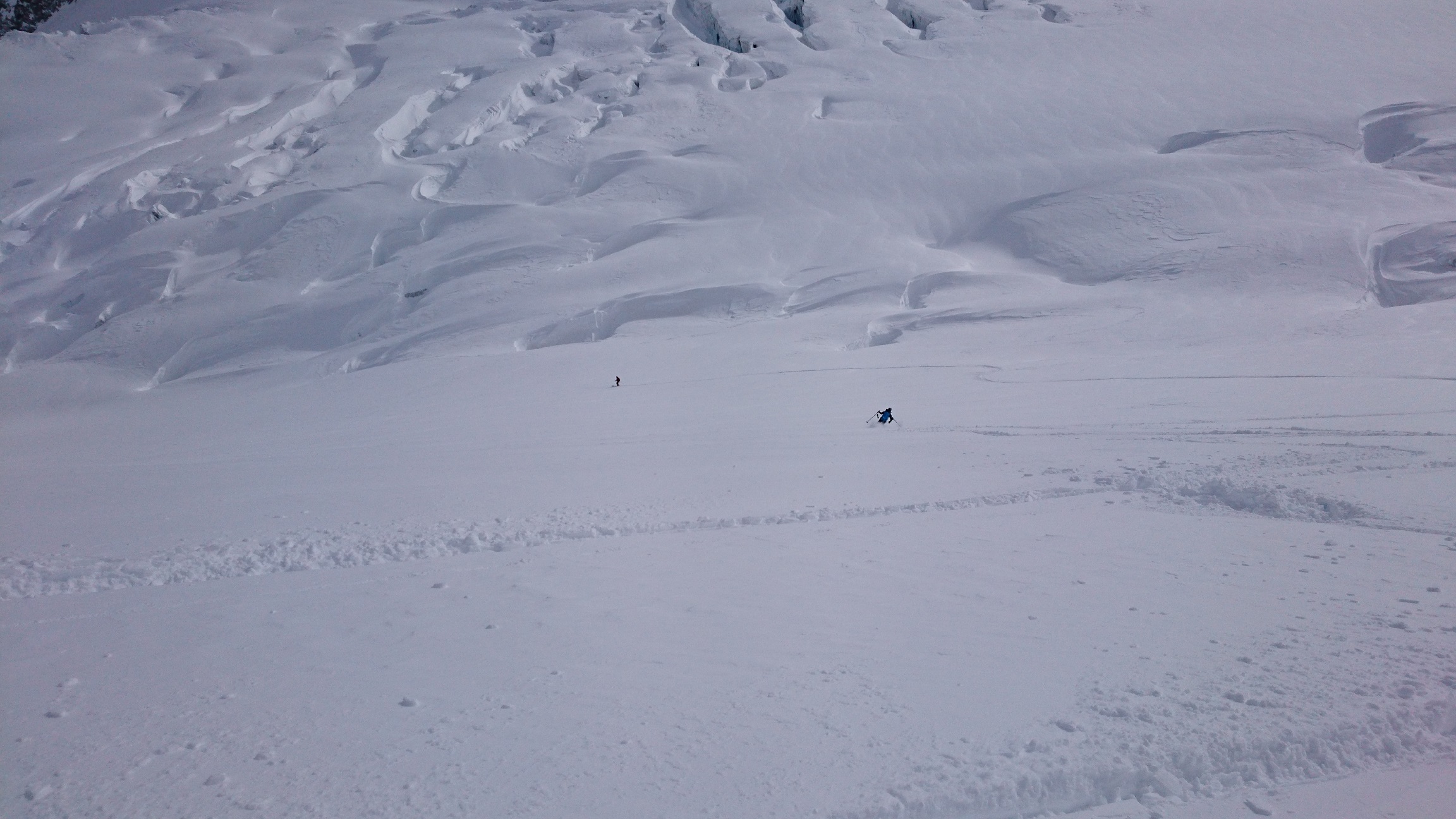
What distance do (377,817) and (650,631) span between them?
2155mm

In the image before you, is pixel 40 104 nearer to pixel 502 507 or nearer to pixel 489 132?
pixel 489 132

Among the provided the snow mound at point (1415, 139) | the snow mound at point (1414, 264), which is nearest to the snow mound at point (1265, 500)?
the snow mound at point (1414, 264)

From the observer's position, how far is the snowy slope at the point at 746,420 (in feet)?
14.4

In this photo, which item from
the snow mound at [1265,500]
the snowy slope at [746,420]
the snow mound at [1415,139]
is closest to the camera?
the snowy slope at [746,420]

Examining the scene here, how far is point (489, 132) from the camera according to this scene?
37406 mm

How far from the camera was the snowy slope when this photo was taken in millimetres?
4375

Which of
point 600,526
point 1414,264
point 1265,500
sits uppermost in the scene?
point 1265,500

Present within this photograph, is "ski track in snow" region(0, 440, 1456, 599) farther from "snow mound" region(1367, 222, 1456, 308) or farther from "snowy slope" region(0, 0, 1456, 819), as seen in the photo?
"snow mound" region(1367, 222, 1456, 308)

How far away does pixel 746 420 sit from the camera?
13789 mm

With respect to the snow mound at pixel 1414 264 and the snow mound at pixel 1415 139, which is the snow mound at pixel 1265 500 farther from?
the snow mound at pixel 1415 139

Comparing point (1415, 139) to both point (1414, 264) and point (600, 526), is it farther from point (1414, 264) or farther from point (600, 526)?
point (600, 526)

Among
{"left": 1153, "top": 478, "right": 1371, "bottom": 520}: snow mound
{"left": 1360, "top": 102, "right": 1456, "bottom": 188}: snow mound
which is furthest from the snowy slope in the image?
{"left": 1360, "top": 102, "right": 1456, "bottom": 188}: snow mound

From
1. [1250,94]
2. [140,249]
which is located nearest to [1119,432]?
[1250,94]

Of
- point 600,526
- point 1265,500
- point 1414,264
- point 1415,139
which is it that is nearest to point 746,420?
point 600,526
